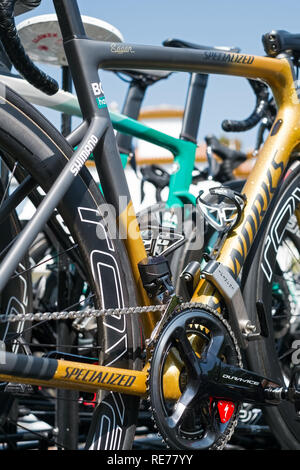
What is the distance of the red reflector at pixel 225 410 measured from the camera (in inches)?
58.8

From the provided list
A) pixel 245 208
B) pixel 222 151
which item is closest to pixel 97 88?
pixel 245 208

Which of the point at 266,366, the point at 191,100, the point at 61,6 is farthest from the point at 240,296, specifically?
the point at 191,100

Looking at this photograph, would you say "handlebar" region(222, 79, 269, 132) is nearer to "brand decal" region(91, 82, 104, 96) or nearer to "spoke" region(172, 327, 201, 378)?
"brand decal" region(91, 82, 104, 96)

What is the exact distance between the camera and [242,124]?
2715 mm

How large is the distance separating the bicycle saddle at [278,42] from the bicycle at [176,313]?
13 centimetres

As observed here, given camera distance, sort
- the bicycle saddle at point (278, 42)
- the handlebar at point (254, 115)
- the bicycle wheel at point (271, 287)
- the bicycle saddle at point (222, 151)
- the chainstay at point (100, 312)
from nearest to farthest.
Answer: the chainstay at point (100, 312) → the bicycle wheel at point (271, 287) → the bicycle saddle at point (278, 42) → the handlebar at point (254, 115) → the bicycle saddle at point (222, 151)

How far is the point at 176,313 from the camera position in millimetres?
1423

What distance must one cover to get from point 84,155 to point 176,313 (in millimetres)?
399

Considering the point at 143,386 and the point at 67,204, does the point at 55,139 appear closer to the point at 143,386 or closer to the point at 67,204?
the point at 67,204

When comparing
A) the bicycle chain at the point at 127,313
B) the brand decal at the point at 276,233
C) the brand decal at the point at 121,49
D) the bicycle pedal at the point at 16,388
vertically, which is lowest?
the bicycle pedal at the point at 16,388

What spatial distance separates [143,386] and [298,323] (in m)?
1.53

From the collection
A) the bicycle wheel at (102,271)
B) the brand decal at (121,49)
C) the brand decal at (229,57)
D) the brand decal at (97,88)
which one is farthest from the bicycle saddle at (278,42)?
the bicycle wheel at (102,271)

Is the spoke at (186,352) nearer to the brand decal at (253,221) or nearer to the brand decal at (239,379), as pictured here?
the brand decal at (239,379)

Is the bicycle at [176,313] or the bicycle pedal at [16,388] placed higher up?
the bicycle at [176,313]
